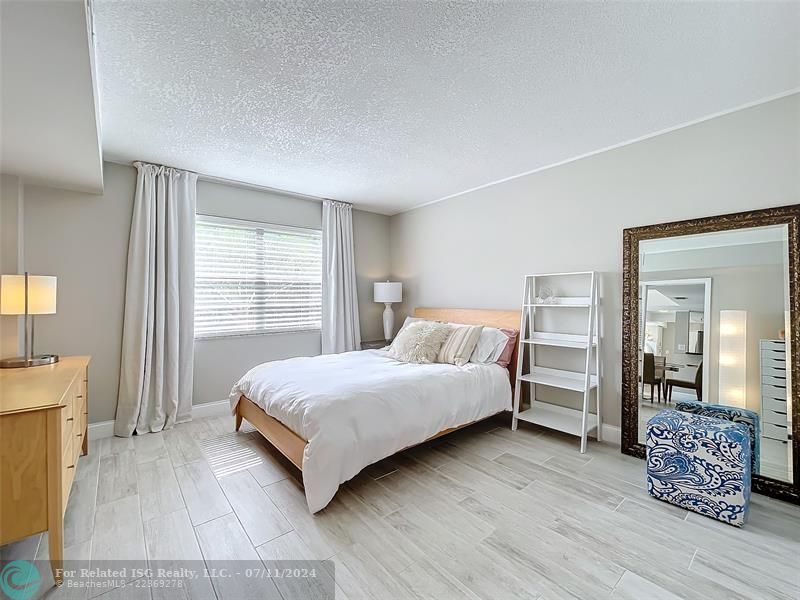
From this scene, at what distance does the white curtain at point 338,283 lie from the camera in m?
4.40

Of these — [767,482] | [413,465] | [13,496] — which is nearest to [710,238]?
[767,482]

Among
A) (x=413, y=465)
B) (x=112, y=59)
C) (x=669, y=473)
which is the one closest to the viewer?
(x=112, y=59)


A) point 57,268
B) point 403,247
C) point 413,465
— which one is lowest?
point 413,465

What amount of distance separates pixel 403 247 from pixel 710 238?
334 cm

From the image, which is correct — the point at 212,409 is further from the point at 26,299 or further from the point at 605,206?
the point at 605,206

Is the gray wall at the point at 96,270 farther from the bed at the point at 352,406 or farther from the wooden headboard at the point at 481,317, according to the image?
the wooden headboard at the point at 481,317

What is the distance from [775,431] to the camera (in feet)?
6.95

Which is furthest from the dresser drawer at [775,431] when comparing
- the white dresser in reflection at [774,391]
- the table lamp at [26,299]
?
the table lamp at [26,299]

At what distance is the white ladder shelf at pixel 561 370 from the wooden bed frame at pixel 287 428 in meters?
0.17

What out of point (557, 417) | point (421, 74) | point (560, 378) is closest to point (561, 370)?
point (560, 378)

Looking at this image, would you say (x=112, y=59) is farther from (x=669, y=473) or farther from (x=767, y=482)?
(x=767, y=482)

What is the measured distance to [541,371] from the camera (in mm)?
3348

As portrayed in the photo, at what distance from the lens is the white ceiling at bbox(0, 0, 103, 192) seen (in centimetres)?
119

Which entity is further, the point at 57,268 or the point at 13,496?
the point at 57,268
